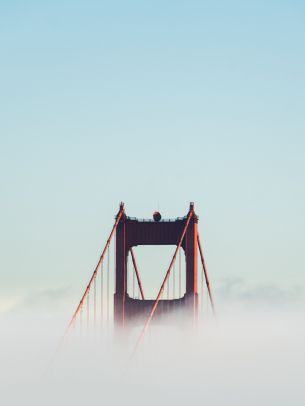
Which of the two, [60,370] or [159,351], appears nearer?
[159,351]

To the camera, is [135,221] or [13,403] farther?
[13,403]

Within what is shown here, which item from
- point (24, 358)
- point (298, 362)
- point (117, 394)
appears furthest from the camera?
point (298, 362)

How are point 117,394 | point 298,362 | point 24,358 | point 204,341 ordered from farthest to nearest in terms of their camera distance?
point 298,362, point 24,358, point 117,394, point 204,341

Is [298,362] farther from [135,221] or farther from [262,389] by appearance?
[135,221]

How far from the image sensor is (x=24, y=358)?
118625 millimetres

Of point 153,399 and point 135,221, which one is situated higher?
point 135,221

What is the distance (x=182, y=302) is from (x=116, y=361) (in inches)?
212

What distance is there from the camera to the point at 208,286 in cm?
10431

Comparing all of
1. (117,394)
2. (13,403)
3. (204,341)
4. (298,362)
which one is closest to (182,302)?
(204,341)

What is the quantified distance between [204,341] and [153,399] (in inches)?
498

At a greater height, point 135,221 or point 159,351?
point 135,221

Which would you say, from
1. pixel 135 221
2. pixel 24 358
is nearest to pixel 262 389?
pixel 24 358

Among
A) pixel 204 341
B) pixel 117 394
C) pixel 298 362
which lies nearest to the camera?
pixel 204 341

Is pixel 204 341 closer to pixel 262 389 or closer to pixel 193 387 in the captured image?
pixel 193 387
